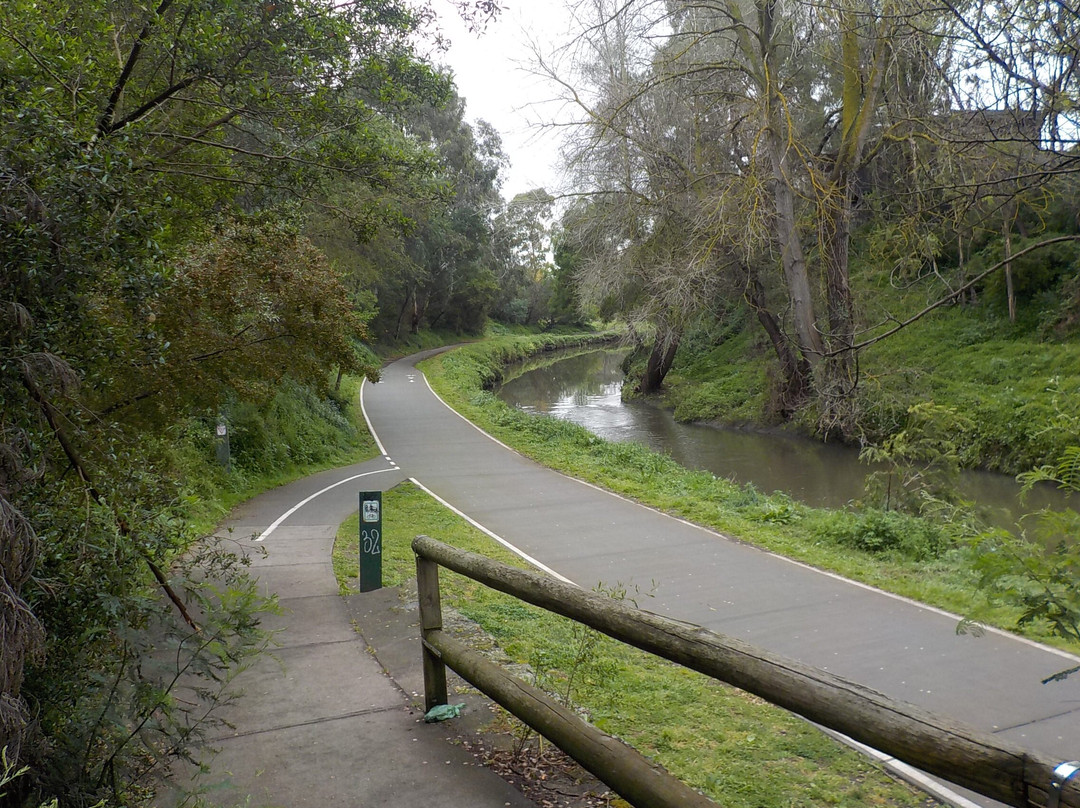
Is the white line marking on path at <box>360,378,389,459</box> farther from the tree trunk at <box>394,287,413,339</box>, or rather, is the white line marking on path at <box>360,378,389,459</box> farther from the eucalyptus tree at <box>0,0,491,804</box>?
the tree trunk at <box>394,287,413,339</box>

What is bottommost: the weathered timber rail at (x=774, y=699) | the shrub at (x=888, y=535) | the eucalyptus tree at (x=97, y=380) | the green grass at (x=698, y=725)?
the shrub at (x=888, y=535)

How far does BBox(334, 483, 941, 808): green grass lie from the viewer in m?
4.73

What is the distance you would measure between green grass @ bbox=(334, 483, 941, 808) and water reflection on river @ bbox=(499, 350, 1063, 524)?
14.2 ft

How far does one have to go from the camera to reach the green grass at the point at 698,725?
4.73 m

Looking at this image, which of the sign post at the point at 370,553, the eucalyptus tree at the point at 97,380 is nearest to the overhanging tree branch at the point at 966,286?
the eucalyptus tree at the point at 97,380

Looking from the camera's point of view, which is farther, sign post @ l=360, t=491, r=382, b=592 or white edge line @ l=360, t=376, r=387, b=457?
white edge line @ l=360, t=376, r=387, b=457

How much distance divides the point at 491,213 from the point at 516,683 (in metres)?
50.9

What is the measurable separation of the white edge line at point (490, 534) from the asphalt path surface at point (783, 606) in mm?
100

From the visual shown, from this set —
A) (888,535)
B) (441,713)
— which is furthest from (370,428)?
(441,713)

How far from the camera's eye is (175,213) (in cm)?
879

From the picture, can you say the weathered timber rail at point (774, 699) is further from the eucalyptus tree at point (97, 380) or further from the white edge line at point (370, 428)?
the white edge line at point (370, 428)

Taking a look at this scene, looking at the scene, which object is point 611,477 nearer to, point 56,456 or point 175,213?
point 175,213

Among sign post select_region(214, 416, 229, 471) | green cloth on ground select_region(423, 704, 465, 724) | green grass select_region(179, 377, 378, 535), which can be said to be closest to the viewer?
green cloth on ground select_region(423, 704, 465, 724)

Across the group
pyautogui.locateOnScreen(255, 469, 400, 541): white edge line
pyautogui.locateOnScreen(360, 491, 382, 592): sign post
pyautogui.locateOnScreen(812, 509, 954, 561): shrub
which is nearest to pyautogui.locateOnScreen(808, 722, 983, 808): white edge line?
pyautogui.locateOnScreen(360, 491, 382, 592): sign post
